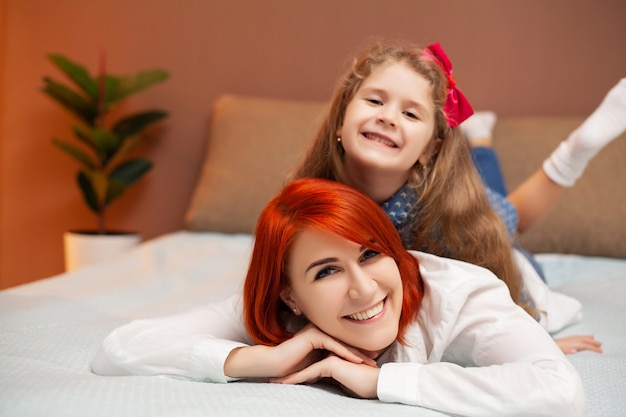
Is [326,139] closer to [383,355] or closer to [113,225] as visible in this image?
[383,355]

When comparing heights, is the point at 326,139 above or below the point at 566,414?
above

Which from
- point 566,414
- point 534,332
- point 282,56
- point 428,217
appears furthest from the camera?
point 282,56

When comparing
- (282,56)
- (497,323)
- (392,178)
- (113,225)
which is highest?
(282,56)

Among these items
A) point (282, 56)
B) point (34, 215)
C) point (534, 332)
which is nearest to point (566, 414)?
point (534, 332)

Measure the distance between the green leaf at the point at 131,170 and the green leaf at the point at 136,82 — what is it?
27cm

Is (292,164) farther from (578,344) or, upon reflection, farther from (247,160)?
(578,344)

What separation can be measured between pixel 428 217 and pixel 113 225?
199cm

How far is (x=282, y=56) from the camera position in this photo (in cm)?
272

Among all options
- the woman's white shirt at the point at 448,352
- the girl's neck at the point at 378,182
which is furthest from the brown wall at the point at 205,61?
the woman's white shirt at the point at 448,352

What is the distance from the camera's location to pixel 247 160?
2.40m

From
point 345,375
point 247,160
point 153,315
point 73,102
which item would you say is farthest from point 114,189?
point 345,375

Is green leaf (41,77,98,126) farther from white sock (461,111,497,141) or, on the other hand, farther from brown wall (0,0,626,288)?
white sock (461,111,497,141)

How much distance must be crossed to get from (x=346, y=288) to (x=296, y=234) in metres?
0.11

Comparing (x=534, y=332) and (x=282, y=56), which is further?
(x=282, y=56)
